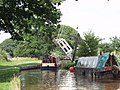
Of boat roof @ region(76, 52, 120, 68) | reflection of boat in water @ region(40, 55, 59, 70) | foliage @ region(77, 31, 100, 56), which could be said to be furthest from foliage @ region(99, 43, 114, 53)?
boat roof @ region(76, 52, 120, 68)

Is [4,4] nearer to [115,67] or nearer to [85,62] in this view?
[115,67]

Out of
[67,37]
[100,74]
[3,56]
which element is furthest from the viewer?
[67,37]

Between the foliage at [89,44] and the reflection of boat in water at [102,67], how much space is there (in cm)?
1413

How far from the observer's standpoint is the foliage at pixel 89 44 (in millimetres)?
54344

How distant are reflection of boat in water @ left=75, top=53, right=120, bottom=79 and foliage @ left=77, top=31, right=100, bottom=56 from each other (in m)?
14.1

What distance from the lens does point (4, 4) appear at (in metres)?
25.4

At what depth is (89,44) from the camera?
179 feet

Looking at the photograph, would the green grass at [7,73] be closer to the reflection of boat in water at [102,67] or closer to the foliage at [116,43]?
the reflection of boat in water at [102,67]

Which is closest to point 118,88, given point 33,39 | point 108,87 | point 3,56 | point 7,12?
point 108,87

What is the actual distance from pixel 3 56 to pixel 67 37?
3667 centimetres

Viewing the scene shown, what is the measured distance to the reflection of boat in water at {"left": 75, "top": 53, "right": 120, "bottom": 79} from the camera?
33.8 metres

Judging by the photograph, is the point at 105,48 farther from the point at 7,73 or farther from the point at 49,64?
the point at 7,73

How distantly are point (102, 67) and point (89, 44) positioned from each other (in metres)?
20.8

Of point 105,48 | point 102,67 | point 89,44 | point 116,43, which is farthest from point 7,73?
point 116,43
